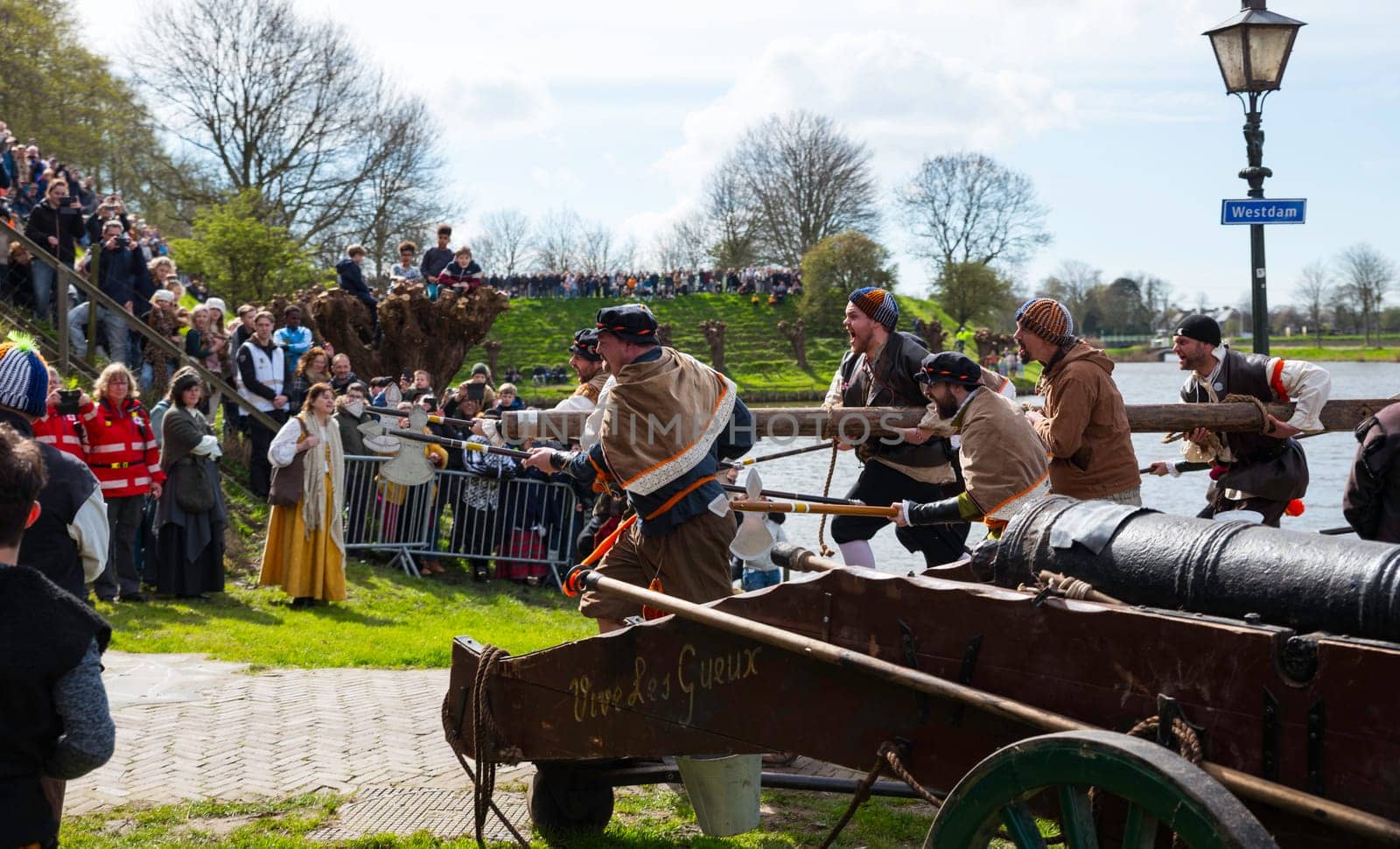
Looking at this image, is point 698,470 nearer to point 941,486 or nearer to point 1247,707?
point 941,486

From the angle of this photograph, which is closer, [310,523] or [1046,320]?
[1046,320]

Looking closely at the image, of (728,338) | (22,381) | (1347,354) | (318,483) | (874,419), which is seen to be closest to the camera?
(22,381)

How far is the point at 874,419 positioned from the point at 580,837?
304 cm

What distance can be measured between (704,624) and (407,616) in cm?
768

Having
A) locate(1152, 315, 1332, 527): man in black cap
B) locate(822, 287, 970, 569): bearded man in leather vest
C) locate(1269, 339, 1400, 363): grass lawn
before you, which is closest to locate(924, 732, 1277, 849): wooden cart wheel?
locate(822, 287, 970, 569): bearded man in leather vest

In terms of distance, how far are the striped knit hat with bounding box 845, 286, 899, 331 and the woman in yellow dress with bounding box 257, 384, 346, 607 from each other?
548 centimetres

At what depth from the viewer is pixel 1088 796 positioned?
2635 mm

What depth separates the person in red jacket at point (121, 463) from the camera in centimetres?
1002

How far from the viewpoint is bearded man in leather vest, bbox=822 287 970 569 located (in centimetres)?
734

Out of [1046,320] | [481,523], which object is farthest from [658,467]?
[481,523]

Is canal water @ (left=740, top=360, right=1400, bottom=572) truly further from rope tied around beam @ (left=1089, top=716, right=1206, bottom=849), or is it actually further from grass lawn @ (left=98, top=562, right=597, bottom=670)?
rope tied around beam @ (left=1089, top=716, right=1206, bottom=849)

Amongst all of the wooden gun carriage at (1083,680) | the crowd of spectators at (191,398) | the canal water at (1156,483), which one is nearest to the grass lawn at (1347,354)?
the canal water at (1156,483)

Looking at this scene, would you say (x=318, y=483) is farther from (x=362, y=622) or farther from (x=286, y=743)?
(x=286, y=743)

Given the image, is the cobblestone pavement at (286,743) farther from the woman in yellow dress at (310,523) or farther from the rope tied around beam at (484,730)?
the woman in yellow dress at (310,523)
